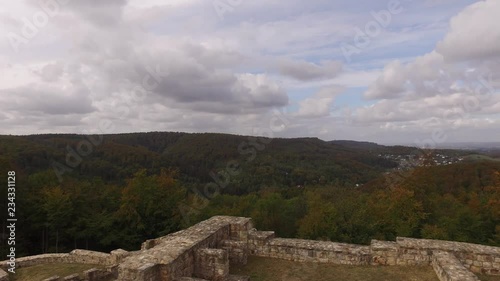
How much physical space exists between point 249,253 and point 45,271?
9862 millimetres

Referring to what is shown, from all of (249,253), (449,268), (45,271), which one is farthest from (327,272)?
(45,271)

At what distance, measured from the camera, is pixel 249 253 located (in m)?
11.6

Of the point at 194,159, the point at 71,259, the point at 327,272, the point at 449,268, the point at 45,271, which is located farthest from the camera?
the point at 194,159

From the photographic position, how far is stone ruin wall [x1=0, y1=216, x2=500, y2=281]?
316 inches

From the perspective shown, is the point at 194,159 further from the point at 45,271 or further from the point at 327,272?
the point at 327,272

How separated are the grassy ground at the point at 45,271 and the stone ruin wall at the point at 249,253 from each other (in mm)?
1795

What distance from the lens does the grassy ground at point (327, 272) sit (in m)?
9.48

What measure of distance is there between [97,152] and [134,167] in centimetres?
1690

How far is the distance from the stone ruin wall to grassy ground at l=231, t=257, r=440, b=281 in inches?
11.4

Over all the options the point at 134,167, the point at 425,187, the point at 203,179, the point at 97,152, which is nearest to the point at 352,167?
the point at 203,179

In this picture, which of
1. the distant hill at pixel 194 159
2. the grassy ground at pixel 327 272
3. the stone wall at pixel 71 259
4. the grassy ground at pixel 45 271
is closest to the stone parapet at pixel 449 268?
the grassy ground at pixel 327 272

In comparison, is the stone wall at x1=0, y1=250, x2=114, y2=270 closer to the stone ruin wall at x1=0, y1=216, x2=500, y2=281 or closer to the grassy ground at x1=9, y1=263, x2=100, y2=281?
the grassy ground at x1=9, y1=263, x2=100, y2=281

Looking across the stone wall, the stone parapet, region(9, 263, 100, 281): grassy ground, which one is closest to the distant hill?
the stone wall

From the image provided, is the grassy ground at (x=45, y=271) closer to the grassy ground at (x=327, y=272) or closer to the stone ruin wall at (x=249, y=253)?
the stone ruin wall at (x=249, y=253)
